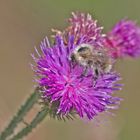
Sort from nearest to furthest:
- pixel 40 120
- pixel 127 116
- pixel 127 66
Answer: pixel 40 120, pixel 127 116, pixel 127 66

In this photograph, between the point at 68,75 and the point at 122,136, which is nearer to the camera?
the point at 68,75

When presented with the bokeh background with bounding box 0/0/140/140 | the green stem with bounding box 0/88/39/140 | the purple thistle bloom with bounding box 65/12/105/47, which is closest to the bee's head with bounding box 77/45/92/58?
the purple thistle bloom with bounding box 65/12/105/47

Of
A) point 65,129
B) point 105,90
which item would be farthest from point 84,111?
point 65,129

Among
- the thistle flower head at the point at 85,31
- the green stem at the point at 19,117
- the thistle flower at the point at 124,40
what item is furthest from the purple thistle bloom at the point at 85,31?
the green stem at the point at 19,117

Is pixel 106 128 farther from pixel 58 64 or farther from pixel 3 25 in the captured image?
pixel 3 25

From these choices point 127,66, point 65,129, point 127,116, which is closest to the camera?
point 65,129

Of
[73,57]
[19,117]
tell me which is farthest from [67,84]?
[19,117]

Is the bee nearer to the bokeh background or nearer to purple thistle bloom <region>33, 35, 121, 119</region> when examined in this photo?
purple thistle bloom <region>33, 35, 121, 119</region>
